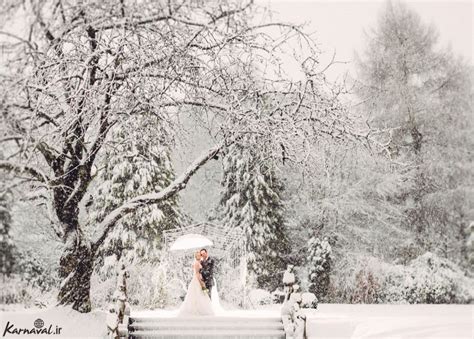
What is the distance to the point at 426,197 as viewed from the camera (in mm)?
17016

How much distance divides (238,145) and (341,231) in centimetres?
784

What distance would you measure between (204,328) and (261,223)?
6.25 m

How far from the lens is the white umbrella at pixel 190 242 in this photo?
45.3ft

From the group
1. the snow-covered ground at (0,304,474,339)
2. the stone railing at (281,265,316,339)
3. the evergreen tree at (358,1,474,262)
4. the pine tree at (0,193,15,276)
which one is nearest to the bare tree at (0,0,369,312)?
the snow-covered ground at (0,304,474,339)

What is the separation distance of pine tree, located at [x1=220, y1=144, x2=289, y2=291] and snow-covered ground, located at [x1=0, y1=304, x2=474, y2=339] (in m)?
2.41

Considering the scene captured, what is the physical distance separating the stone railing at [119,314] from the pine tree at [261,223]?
18.8 ft

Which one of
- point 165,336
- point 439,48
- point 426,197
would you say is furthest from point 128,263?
point 439,48

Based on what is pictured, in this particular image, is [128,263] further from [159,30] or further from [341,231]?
[341,231]

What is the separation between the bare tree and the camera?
29.3ft

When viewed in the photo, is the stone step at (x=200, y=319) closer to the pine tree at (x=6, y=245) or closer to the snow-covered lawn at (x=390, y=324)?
the snow-covered lawn at (x=390, y=324)

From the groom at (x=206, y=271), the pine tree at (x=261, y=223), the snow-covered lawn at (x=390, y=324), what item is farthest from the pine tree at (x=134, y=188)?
the snow-covered lawn at (x=390, y=324)

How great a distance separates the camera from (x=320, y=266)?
55.8 ft

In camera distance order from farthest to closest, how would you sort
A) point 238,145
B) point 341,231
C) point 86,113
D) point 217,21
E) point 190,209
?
1. point 341,231
2. point 190,209
3. point 238,145
4. point 217,21
5. point 86,113

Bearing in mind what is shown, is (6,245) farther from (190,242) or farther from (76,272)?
(190,242)
